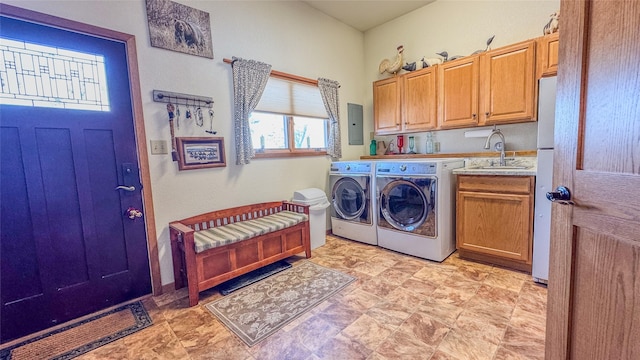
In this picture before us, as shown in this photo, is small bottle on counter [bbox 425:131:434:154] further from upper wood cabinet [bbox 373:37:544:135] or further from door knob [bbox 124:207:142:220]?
door knob [bbox 124:207:142:220]

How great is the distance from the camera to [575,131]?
838mm

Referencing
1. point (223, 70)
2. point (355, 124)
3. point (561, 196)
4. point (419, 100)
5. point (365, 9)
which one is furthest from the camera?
point (355, 124)

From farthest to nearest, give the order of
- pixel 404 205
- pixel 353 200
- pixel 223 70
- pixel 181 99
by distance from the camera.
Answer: pixel 353 200
pixel 404 205
pixel 223 70
pixel 181 99

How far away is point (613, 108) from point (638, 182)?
21cm

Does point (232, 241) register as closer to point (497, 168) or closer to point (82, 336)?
point (82, 336)

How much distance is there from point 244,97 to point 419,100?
1.99 meters

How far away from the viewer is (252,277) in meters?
2.35

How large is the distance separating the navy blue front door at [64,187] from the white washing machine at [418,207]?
88.2 inches

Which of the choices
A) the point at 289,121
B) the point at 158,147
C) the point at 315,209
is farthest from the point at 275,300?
the point at 289,121

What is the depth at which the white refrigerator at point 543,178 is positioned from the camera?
1909mm

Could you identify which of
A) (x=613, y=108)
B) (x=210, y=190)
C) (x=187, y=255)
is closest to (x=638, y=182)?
(x=613, y=108)

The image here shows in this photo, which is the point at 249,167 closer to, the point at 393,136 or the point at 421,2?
the point at 393,136

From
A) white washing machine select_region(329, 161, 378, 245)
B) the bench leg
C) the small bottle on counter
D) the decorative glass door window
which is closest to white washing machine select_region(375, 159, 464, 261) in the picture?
white washing machine select_region(329, 161, 378, 245)

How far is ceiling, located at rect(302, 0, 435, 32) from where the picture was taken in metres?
3.14
